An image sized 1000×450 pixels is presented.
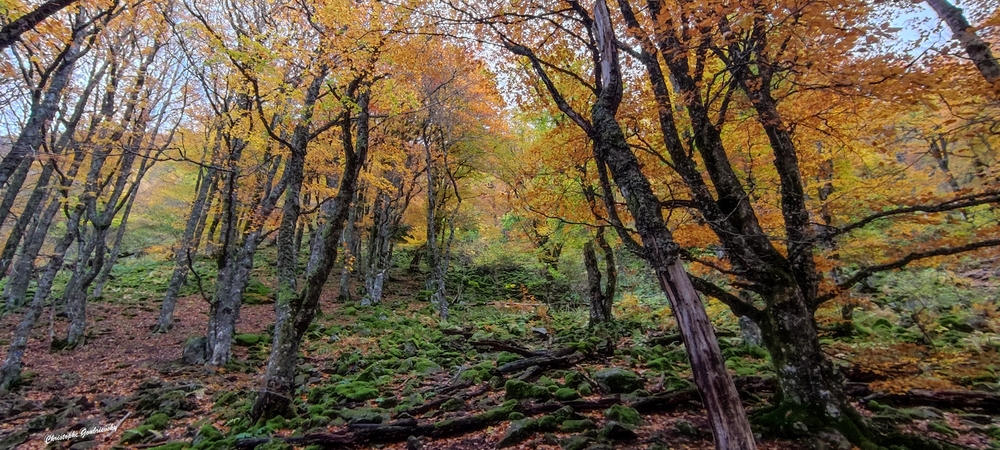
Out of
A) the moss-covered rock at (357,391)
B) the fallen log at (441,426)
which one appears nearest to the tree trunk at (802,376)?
the fallen log at (441,426)

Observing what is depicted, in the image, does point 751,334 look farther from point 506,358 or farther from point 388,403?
point 388,403

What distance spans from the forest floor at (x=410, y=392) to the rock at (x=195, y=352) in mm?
324

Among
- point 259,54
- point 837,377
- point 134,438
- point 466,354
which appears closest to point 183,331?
point 134,438

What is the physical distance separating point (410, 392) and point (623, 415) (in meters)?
3.92

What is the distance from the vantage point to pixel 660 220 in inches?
160

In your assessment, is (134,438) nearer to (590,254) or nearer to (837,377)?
(837,377)

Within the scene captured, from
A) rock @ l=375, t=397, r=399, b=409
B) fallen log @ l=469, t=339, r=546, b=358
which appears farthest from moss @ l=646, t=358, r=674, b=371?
rock @ l=375, t=397, r=399, b=409

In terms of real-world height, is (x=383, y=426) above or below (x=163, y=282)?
below

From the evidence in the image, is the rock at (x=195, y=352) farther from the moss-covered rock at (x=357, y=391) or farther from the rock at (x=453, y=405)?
the rock at (x=453, y=405)

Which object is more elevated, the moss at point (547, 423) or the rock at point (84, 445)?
the moss at point (547, 423)

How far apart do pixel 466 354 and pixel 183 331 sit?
10.4 meters

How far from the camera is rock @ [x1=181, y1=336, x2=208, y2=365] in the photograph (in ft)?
33.3

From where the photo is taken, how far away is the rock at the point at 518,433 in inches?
198

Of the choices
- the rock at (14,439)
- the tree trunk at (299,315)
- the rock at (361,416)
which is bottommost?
the rock at (14,439)
